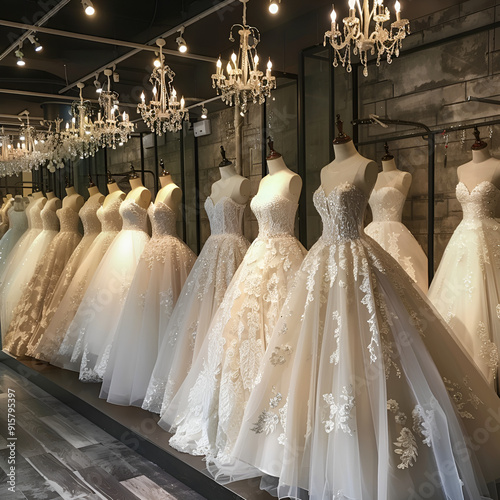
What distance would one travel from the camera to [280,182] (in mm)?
3197

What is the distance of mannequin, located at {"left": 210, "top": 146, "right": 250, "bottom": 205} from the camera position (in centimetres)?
357

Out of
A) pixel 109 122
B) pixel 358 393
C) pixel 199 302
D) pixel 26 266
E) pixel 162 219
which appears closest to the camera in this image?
pixel 358 393

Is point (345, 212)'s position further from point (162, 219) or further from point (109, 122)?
point (109, 122)

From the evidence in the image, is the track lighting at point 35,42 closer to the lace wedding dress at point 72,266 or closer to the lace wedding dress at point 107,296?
the lace wedding dress at point 107,296

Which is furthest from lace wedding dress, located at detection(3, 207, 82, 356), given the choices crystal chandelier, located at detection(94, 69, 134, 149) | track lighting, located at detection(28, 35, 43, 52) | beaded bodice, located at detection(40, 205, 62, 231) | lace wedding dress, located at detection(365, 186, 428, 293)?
lace wedding dress, located at detection(365, 186, 428, 293)

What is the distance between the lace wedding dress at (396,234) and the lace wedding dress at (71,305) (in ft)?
8.12

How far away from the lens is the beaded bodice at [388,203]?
372 cm

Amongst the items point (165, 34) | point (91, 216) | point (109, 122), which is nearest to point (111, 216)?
point (91, 216)

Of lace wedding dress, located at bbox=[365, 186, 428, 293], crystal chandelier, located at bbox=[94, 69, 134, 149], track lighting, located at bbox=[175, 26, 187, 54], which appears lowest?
lace wedding dress, located at bbox=[365, 186, 428, 293]

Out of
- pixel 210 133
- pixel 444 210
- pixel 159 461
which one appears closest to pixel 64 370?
pixel 159 461

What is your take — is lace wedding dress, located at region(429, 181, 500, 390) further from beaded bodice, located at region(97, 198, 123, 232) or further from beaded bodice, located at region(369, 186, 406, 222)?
beaded bodice, located at region(97, 198, 123, 232)

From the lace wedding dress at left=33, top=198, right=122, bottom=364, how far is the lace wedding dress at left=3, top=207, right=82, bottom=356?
0.77 ft

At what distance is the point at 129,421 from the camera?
3428mm

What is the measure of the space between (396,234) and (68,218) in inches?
140
